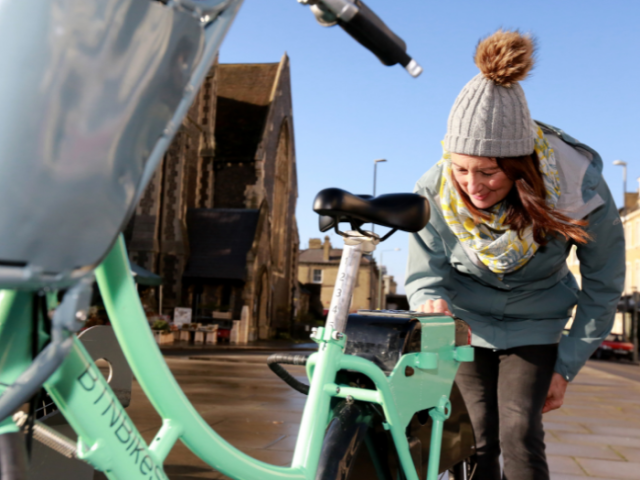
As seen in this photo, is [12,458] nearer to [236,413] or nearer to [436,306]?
[436,306]

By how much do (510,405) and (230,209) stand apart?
91.6 feet

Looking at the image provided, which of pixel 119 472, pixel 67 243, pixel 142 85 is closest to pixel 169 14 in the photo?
pixel 142 85

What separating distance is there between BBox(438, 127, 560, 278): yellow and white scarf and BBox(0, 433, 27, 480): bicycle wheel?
6.23 ft

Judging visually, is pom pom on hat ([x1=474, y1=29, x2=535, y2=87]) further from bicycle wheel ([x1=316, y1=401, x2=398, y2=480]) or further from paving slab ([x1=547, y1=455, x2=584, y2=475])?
paving slab ([x1=547, y1=455, x2=584, y2=475])

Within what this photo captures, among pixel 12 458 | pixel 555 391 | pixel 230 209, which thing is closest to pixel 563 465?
pixel 555 391

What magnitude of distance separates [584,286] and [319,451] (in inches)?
56.1

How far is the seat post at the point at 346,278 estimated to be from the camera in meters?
1.77

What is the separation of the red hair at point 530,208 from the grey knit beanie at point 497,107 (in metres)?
0.06

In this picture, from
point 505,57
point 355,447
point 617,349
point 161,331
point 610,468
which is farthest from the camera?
point 617,349

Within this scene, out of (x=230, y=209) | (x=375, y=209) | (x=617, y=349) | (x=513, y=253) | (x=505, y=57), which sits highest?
(x=230, y=209)

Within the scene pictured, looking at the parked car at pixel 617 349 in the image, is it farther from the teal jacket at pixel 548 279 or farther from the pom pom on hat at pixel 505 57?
the pom pom on hat at pixel 505 57

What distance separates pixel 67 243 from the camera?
76cm

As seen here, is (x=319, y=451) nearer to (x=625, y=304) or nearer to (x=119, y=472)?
(x=119, y=472)

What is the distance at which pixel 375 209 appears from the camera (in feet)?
5.84
